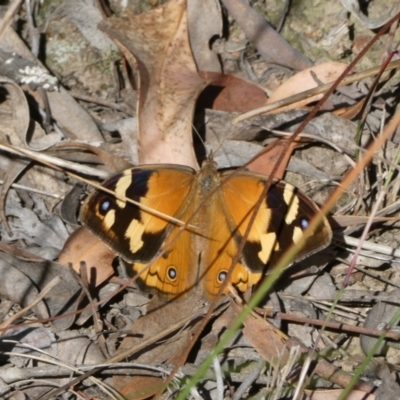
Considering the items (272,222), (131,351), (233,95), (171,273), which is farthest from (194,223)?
(233,95)

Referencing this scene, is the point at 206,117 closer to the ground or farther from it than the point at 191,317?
farther from it

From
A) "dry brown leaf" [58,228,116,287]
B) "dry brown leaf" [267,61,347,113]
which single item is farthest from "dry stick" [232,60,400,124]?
"dry brown leaf" [58,228,116,287]

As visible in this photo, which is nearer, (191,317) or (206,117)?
(191,317)

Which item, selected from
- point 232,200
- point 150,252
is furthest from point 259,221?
point 150,252

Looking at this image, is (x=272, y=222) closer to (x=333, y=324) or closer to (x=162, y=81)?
(x=333, y=324)

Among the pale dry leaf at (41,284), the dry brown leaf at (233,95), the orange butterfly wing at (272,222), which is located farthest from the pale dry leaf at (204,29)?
the pale dry leaf at (41,284)

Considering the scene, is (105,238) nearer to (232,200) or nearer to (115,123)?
(232,200)

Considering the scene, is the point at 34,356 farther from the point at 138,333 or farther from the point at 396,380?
the point at 396,380

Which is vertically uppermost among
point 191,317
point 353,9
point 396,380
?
point 353,9
